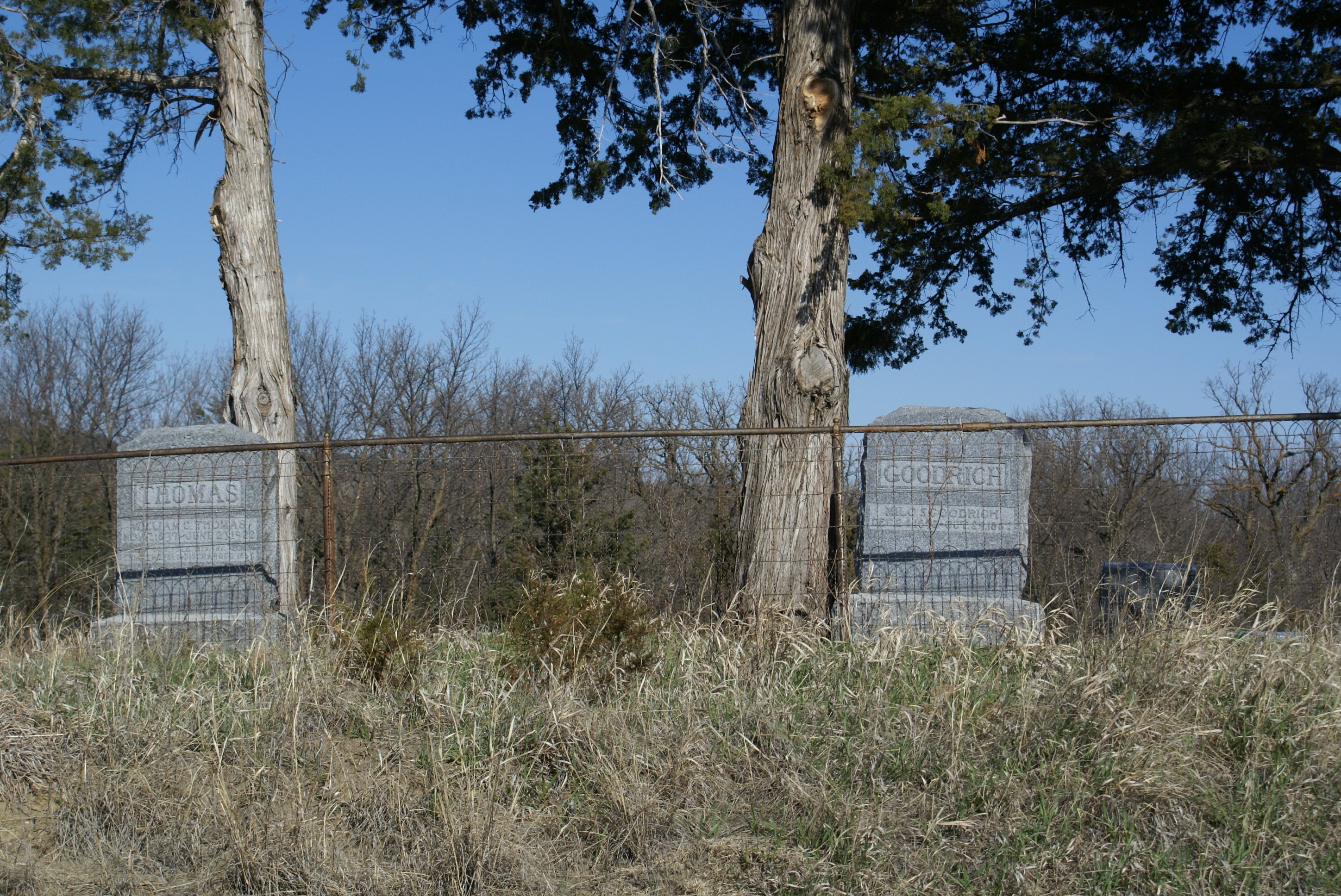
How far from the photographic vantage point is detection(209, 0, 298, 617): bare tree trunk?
8.09m

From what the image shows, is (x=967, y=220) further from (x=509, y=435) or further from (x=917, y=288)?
(x=509, y=435)

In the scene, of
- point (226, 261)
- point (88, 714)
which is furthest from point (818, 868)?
point (226, 261)

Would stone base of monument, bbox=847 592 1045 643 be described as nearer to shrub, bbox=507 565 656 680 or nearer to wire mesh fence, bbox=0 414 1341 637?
wire mesh fence, bbox=0 414 1341 637

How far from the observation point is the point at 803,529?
700 centimetres

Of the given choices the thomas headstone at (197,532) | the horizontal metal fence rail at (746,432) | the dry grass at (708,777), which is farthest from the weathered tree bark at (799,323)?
the thomas headstone at (197,532)

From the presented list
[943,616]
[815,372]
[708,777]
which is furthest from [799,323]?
[708,777]

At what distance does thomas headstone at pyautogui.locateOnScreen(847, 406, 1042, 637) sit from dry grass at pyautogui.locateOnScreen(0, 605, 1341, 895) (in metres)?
1.41

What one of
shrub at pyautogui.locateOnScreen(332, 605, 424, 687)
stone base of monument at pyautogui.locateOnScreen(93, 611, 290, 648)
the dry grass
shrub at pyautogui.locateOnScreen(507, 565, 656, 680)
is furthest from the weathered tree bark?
stone base of monument at pyautogui.locateOnScreen(93, 611, 290, 648)

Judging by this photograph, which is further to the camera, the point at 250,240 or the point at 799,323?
A: the point at 250,240

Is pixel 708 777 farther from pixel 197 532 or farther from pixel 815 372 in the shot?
pixel 197 532

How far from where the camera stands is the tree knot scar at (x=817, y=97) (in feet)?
24.5

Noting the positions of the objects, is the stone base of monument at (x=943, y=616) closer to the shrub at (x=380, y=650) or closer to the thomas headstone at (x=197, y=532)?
the shrub at (x=380, y=650)

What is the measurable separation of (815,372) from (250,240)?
16.0 feet

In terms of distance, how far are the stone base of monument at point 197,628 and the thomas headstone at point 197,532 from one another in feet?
0.18
